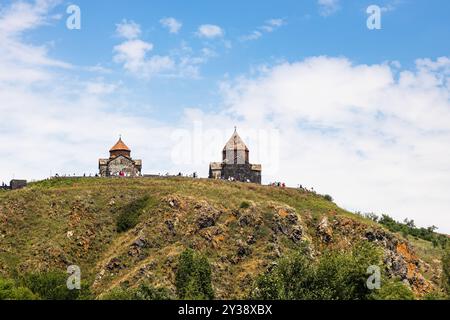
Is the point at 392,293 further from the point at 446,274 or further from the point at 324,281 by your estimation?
the point at 446,274

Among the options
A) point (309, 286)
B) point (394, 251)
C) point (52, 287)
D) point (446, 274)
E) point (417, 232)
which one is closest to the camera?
point (309, 286)

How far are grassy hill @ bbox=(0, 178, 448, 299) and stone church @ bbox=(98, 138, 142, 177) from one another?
33.8 ft

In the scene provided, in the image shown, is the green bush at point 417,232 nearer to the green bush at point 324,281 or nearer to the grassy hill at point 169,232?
the grassy hill at point 169,232

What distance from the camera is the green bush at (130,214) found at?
99562 mm

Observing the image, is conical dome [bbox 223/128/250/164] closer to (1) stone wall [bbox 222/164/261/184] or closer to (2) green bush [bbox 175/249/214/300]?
(1) stone wall [bbox 222/164/261/184]

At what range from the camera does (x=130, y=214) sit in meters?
102

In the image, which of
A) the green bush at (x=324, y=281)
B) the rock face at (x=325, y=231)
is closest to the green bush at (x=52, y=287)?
the green bush at (x=324, y=281)

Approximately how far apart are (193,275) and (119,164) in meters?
Answer: 49.8

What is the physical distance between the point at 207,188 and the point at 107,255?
2132 cm

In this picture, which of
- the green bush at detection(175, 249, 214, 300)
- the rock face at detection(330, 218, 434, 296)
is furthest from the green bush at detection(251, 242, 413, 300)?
the rock face at detection(330, 218, 434, 296)

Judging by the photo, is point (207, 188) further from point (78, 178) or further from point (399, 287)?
point (399, 287)

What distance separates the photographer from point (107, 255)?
9456 centimetres

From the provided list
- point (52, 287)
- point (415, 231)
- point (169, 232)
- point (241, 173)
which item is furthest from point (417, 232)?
point (52, 287)

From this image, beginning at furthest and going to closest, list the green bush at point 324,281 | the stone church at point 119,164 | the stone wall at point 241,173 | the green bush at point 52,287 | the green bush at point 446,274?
the stone wall at point 241,173
the stone church at point 119,164
the green bush at point 446,274
the green bush at point 52,287
the green bush at point 324,281
